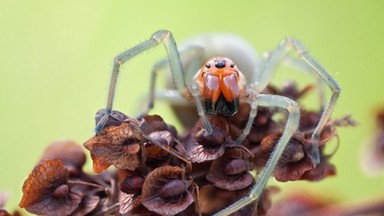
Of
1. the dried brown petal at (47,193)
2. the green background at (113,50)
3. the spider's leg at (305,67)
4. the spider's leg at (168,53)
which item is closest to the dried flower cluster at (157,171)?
the dried brown petal at (47,193)

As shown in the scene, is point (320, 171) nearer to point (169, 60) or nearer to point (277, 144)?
point (277, 144)

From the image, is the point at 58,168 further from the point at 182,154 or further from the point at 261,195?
the point at 261,195

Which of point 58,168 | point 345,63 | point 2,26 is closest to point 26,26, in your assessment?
point 2,26

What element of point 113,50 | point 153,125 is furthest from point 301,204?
point 113,50

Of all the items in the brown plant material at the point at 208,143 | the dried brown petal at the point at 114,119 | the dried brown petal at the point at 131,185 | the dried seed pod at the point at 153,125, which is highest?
the dried brown petal at the point at 114,119

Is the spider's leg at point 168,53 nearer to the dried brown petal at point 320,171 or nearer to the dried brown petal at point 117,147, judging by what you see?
the dried brown petal at point 117,147
